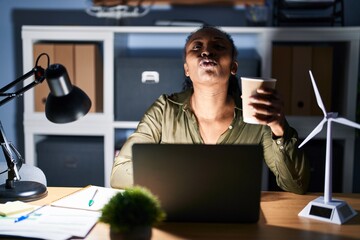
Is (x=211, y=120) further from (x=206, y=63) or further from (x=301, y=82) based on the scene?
(x=301, y=82)

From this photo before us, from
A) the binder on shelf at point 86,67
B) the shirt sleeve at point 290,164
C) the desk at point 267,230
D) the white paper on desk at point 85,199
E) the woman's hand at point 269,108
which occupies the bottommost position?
the desk at point 267,230

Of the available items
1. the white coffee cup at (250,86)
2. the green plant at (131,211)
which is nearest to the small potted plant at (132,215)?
the green plant at (131,211)

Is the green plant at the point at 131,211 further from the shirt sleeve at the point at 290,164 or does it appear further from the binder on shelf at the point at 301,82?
the binder on shelf at the point at 301,82

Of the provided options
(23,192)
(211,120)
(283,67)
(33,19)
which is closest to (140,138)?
(211,120)

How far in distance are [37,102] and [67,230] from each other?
1540 mm

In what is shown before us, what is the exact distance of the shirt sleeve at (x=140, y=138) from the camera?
1.59 metres

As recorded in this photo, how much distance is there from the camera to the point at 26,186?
1481 mm

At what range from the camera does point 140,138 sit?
1883mm

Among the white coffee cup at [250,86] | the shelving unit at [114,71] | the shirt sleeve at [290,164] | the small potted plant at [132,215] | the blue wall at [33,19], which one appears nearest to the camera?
the small potted plant at [132,215]

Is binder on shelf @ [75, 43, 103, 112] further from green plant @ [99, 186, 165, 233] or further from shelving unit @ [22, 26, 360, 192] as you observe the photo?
green plant @ [99, 186, 165, 233]

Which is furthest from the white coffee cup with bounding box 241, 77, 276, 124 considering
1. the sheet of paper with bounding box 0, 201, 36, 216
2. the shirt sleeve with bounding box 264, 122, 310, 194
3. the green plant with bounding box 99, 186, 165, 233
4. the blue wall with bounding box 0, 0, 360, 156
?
the blue wall with bounding box 0, 0, 360, 156

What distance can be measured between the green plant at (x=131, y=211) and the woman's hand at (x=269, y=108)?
16.7 inches

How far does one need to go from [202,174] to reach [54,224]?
40 centimetres

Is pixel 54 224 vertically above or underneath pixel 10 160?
underneath
